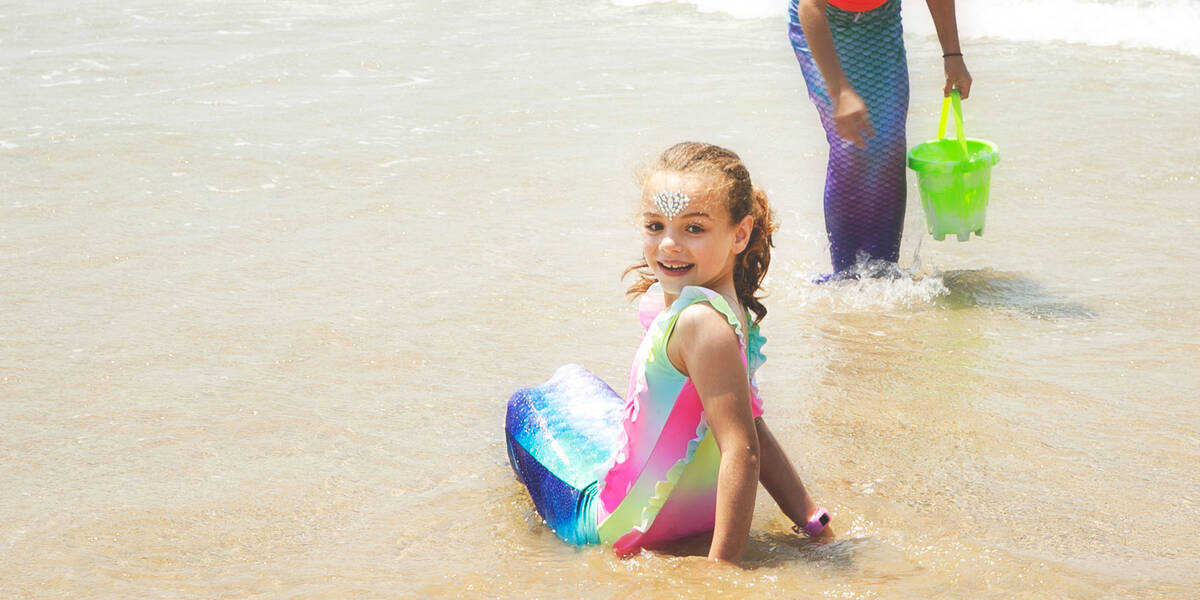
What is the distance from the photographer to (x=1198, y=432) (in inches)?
133

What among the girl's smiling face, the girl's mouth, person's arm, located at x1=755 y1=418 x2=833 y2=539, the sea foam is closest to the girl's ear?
the girl's smiling face

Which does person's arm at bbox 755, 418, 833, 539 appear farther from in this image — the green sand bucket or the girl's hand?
the green sand bucket

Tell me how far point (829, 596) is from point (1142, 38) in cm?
708

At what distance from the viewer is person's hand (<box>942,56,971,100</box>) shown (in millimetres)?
4422

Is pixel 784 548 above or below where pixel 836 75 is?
below

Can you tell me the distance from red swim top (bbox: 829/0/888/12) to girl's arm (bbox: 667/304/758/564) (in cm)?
221

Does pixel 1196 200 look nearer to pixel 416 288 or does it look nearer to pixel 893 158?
pixel 893 158

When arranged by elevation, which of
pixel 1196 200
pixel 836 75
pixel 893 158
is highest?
pixel 836 75

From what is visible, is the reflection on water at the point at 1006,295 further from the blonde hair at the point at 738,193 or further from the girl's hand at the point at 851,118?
the blonde hair at the point at 738,193

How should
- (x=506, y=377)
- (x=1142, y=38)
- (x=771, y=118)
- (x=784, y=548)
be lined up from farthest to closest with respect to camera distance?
(x=1142, y=38) → (x=771, y=118) → (x=506, y=377) → (x=784, y=548)

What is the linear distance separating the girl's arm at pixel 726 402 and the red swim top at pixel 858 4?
2213 mm

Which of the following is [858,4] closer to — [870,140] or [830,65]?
[830,65]

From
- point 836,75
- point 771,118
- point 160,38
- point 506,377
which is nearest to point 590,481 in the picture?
point 506,377

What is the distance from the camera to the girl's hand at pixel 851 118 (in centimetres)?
429
